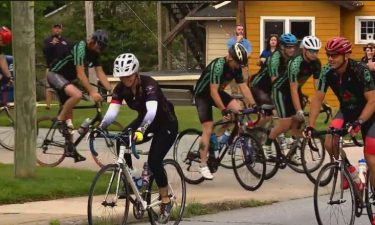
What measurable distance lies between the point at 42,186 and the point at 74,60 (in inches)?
92.2

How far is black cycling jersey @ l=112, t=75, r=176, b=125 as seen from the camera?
869 centimetres

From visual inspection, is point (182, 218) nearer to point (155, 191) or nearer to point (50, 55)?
point (155, 191)

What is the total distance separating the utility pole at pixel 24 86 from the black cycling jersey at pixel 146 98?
1807 millimetres

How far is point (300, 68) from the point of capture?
12398 mm

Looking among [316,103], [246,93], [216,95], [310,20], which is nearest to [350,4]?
[310,20]

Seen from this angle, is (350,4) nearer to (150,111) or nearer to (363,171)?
(363,171)

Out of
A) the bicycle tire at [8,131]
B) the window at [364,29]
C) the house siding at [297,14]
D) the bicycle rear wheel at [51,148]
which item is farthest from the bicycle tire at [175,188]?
the window at [364,29]

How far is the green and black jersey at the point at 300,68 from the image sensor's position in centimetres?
1234

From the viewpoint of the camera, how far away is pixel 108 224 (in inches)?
337

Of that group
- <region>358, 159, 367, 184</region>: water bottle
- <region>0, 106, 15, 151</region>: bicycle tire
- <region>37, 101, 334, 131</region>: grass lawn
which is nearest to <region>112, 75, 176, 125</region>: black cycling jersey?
<region>358, 159, 367, 184</region>: water bottle

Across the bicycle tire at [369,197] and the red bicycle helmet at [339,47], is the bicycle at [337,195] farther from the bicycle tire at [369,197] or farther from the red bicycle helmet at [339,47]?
the red bicycle helmet at [339,47]

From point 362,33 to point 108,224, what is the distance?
21304 millimetres

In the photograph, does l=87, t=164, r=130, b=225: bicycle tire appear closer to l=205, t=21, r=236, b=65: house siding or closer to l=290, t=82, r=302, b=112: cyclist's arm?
l=290, t=82, r=302, b=112: cyclist's arm

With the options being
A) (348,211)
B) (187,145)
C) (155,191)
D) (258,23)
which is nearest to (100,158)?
(187,145)
